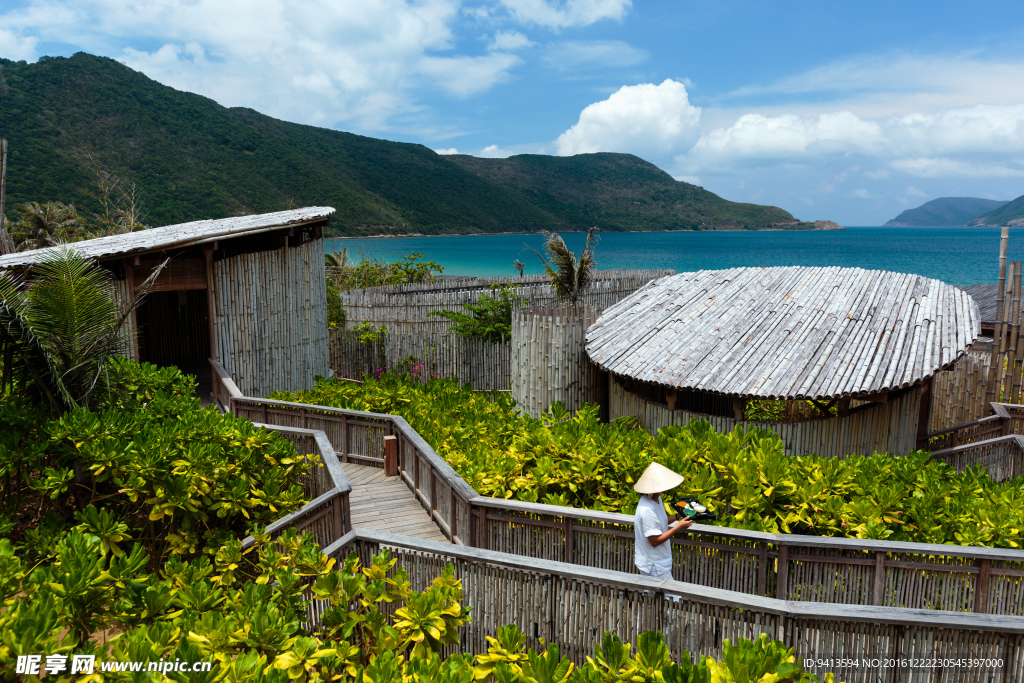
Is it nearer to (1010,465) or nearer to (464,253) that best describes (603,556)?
(1010,465)

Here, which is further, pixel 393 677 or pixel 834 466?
pixel 834 466

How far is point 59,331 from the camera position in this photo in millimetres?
5852

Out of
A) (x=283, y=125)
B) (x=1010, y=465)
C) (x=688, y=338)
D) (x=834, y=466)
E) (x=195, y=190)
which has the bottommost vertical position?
(x=1010, y=465)

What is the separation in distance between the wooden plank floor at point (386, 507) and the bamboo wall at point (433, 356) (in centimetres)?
591

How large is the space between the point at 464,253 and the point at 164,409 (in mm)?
94689

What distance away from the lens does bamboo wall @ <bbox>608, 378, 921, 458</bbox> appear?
8242 millimetres

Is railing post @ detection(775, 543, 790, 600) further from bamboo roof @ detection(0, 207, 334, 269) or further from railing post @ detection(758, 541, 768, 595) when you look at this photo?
bamboo roof @ detection(0, 207, 334, 269)

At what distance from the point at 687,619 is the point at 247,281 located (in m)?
9.35

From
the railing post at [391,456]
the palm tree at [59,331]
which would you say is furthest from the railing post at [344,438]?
the palm tree at [59,331]

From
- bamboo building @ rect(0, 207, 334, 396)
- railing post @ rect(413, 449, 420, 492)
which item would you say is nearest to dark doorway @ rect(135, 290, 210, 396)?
bamboo building @ rect(0, 207, 334, 396)

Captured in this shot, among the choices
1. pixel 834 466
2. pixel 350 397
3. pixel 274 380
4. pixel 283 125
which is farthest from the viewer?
pixel 283 125

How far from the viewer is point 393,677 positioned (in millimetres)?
2795

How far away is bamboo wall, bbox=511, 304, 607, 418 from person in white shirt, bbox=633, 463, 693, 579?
5.47m

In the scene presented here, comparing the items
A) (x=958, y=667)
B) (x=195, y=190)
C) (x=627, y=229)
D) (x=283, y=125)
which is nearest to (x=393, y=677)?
(x=958, y=667)
